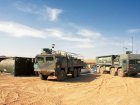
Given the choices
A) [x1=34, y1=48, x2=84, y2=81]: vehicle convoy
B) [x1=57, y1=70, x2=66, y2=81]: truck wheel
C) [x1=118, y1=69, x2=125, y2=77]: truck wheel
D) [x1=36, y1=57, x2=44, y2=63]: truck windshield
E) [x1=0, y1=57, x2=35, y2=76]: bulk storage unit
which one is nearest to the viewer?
[x1=34, y1=48, x2=84, y2=81]: vehicle convoy

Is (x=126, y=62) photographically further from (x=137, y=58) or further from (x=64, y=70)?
(x=64, y=70)

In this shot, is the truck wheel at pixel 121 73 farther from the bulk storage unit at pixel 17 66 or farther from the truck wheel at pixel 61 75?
the bulk storage unit at pixel 17 66

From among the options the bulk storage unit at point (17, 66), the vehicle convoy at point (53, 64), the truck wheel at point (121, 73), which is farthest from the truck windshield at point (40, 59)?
the truck wheel at point (121, 73)

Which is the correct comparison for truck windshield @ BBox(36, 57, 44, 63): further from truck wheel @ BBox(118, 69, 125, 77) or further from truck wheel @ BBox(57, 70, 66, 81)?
truck wheel @ BBox(118, 69, 125, 77)

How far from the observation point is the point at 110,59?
25953 mm

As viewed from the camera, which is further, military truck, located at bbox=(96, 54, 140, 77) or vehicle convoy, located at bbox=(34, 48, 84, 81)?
military truck, located at bbox=(96, 54, 140, 77)

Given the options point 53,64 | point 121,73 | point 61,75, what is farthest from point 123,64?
point 53,64

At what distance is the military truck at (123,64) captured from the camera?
901 inches

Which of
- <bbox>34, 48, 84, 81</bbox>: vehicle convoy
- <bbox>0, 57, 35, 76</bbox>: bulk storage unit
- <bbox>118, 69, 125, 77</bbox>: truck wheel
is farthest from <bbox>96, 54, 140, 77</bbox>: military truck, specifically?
<bbox>0, 57, 35, 76</bbox>: bulk storage unit

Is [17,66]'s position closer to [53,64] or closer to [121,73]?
[53,64]

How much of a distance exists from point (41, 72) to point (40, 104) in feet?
29.8

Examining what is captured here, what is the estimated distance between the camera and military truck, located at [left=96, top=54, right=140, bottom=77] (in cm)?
2289

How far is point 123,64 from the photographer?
23156mm

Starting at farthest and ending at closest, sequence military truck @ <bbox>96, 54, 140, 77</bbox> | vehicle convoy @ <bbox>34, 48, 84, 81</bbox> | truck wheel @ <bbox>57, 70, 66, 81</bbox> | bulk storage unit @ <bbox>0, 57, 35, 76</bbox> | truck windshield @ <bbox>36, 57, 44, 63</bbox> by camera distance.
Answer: military truck @ <bbox>96, 54, 140, 77</bbox> → bulk storage unit @ <bbox>0, 57, 35, 76</bbox> → truck windshield @ <bbox>36, 57, 44, 63</bbox> → truck wheel @ <bbox>57, 70, 66, 81</bbox> → vehicle convoy @ <bbox>34, 48, 84, 81</bbox>
